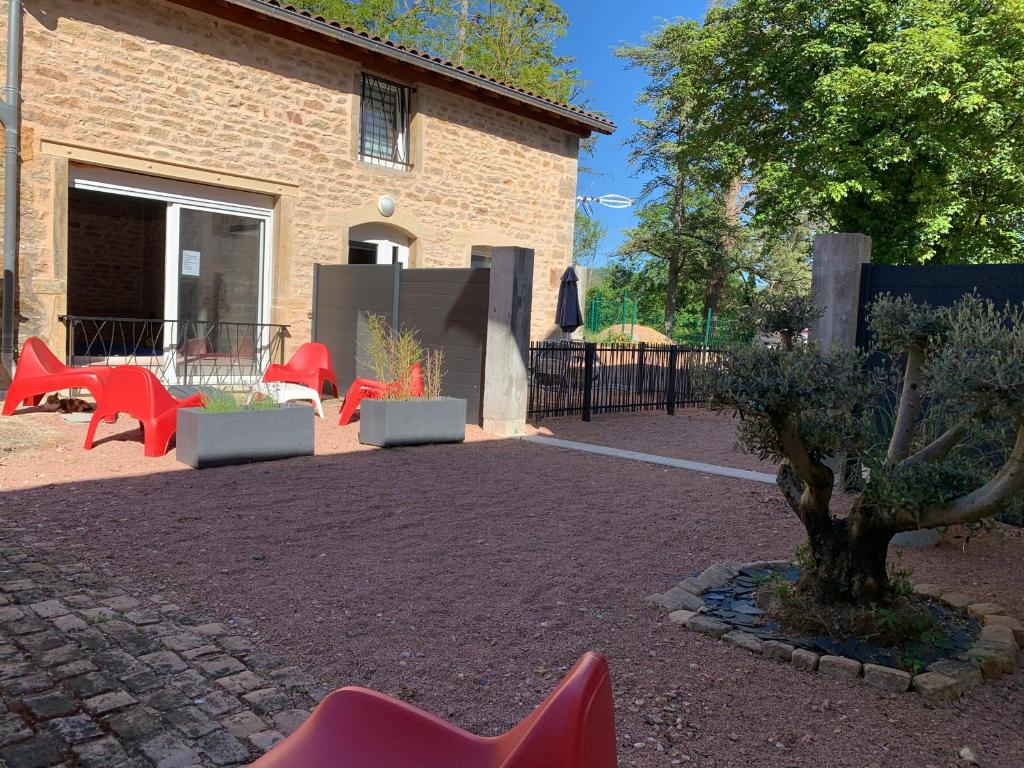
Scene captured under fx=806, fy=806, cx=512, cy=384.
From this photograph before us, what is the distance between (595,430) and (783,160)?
42.0ft

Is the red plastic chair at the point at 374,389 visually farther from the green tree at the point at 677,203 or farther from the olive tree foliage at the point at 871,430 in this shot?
the green tree at the point at 677,203

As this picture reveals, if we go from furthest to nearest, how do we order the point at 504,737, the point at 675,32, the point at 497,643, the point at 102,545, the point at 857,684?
1. the point at 675,32
2. the point at 102,545
3. the point at 497,643
4. the point at 857,684
5. the point at 504,737

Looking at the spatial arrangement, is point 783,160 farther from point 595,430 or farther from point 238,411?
point 238,411

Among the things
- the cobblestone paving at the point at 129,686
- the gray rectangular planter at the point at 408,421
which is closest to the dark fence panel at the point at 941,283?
the gray rectangular planter at the point at 408,421

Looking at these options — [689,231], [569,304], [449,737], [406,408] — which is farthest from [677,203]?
[449,737]

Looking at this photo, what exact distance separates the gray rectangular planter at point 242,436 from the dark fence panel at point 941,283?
4326mm

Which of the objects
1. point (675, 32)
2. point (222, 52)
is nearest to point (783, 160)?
point (675, 32)

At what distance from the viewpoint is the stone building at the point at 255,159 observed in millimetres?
8438

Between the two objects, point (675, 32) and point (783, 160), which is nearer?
point (783, 160)

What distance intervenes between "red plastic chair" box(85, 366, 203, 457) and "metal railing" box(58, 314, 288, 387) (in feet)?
9.63

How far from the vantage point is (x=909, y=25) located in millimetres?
16422

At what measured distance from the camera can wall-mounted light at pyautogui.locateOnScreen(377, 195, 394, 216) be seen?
11.3 metres

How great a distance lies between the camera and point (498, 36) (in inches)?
949

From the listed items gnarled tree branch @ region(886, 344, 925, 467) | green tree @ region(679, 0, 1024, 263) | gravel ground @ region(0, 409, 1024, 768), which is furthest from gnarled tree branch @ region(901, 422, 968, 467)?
green tree @ region(679, 0, 1024, 263)
